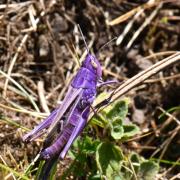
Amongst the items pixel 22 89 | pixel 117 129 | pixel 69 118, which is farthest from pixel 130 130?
pixel 22 89

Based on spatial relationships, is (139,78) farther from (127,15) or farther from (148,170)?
(127,15)

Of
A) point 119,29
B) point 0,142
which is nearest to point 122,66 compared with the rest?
point 119,29

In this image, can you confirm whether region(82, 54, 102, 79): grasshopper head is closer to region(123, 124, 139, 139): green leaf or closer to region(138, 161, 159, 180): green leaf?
region(123, 124, 139, 139): green leaf

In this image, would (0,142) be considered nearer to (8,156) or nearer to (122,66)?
(8,156)

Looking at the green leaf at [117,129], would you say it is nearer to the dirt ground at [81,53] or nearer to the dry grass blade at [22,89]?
the dirt ground at [81,53]

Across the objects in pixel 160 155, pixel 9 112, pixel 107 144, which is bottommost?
pixel 160 155

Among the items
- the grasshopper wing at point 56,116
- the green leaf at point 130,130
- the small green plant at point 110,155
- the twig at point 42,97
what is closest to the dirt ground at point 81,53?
the twig at point 42,97
